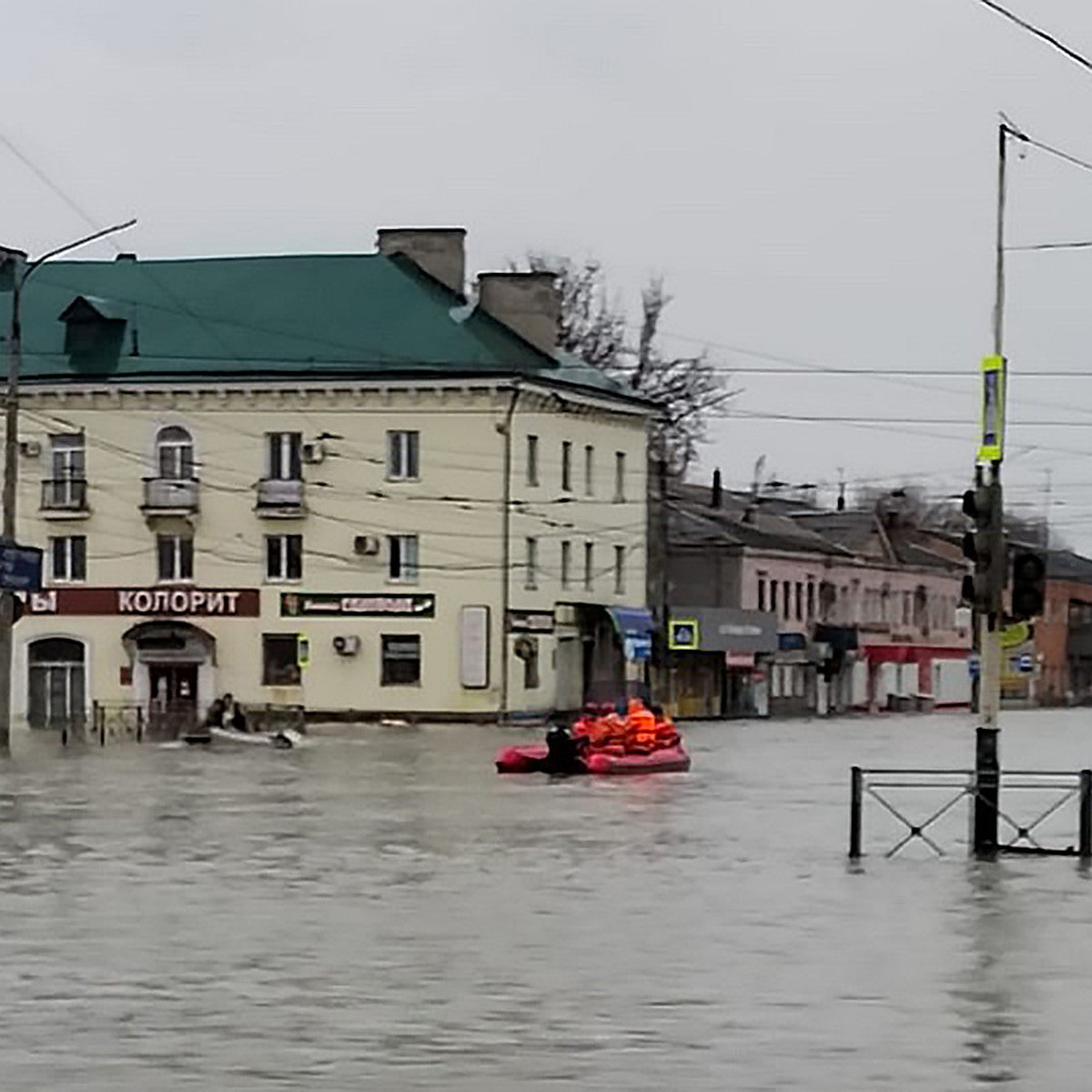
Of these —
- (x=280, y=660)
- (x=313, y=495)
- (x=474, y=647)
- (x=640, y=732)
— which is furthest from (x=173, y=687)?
(x=640, y=732)

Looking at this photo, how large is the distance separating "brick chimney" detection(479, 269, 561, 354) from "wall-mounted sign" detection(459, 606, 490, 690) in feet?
27.0

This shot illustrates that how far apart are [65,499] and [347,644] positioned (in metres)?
9.44

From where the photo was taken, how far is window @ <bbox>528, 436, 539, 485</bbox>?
76.5 metres

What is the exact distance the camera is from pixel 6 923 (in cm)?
2009

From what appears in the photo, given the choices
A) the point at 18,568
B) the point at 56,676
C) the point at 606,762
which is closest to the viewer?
the point at 606,762

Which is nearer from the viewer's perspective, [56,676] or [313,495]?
[313,495]

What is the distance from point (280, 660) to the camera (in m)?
76.0

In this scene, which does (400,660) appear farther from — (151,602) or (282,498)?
(151,602)

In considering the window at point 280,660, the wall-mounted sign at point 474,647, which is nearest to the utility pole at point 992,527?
the wall-mounted sign at point 474,647

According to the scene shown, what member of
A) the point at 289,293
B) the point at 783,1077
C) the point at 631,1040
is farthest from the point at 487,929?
the point at 289,293

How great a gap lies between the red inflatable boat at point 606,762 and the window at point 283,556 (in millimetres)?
29333

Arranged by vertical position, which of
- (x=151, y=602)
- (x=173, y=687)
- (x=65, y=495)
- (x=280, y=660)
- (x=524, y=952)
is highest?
(x=65, y=495)

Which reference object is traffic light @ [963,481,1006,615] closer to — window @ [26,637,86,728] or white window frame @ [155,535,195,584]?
white window frame @ [155,535,195,584]

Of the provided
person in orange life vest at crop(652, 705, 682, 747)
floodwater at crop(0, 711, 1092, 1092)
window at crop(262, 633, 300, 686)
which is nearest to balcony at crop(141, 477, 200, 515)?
window at crop(262, 633, 300, 686)
